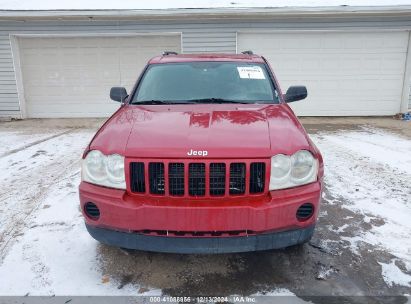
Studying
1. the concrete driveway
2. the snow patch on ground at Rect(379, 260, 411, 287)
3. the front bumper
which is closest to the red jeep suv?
the front bumper

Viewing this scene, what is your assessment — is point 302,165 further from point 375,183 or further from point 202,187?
point 375,183

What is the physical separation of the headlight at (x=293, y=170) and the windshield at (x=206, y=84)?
3.91 ft

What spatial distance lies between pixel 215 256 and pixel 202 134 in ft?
3.77

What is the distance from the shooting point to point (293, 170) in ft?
8.71

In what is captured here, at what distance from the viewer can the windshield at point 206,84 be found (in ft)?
12.3

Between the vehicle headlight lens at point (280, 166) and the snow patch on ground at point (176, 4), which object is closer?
the vehicle headlight lens at point (280, 166)

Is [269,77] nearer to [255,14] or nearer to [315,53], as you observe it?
[255,14]

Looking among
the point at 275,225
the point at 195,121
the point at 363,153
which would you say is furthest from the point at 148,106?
the point at 363,153

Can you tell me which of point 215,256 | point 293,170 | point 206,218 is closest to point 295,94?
point 293,170

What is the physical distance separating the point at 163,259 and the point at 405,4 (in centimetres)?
1016

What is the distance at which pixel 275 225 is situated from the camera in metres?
2.54

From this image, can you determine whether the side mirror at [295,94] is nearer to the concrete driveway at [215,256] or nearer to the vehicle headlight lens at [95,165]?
the concrete driveway at [215,256]

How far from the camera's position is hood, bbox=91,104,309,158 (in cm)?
257

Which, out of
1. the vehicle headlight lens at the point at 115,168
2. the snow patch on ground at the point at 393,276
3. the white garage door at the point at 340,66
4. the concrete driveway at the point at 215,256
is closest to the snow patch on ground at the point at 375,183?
the concrete driveway at the point at 215,256
